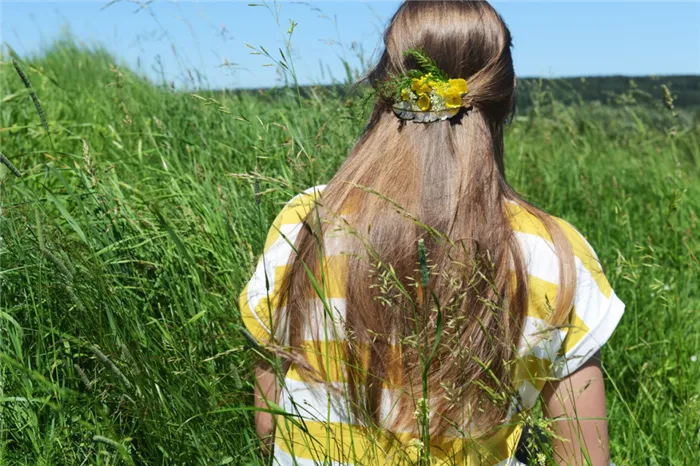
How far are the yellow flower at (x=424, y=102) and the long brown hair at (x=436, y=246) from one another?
42mm

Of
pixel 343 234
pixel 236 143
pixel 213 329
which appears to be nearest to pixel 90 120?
pixel 236 143

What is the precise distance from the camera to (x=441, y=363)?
4.14 feet

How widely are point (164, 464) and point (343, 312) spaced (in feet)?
1.67

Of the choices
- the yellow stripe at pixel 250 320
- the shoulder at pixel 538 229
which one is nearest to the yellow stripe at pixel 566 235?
the shoulder at pixel 538 229

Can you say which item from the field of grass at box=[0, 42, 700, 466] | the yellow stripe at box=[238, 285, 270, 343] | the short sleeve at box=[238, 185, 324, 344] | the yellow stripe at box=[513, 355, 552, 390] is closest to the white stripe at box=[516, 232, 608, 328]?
the yellow stripe at box=[513, 355, 552, 390]

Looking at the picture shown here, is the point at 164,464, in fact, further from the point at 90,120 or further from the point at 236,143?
the point at 90,120

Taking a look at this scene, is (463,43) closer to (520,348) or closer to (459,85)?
(459,85)

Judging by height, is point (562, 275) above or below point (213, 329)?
above

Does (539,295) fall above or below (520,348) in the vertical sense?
above

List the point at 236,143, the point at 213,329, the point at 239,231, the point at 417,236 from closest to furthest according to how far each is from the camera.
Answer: the point at 417,236 < the point at 213,329 < the point at 239,231 < the point at 236,143

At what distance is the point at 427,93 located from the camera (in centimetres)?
130

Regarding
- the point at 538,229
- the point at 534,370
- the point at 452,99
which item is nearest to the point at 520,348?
the point at 534,370

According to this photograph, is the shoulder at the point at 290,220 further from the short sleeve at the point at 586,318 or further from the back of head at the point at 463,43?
the short sleeve at the point at 586,318

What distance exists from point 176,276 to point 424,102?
922 millimetres
